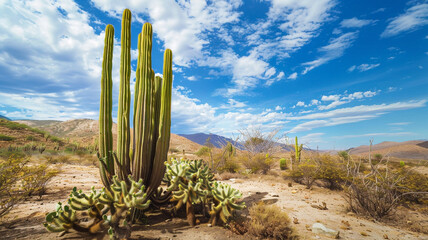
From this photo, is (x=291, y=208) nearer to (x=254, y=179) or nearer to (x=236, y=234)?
(x=236, y=234)

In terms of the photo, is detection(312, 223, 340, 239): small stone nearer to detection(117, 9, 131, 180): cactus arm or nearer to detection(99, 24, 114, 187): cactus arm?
detection(117, 9, 131, 180): cactus arm

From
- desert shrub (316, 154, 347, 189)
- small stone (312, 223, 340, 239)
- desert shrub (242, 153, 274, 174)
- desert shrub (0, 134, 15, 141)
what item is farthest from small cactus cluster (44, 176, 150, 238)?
desert shrub (0, 134, 15, 141)

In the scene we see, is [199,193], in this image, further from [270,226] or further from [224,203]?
[270,226]

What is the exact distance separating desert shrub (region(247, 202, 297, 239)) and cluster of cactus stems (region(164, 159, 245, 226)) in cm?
41

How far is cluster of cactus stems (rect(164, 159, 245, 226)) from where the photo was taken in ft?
10.5

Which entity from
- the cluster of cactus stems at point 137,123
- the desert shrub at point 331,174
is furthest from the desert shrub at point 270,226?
the desert shrub at point 331,174

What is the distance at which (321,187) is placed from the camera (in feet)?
25.8

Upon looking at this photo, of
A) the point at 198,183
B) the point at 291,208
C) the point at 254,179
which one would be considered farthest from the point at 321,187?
the point at 198,183

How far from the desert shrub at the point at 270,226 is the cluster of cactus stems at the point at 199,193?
1.36 ft

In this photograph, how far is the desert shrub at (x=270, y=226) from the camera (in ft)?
10.5

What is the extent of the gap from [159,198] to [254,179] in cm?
609

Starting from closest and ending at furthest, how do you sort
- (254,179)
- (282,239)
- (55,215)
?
(55,215)
(282,239)
(254,179)

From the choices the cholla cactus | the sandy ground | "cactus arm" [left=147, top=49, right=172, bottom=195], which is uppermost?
"cactus arm" [left=147, top=49, right=172, bottom=195]

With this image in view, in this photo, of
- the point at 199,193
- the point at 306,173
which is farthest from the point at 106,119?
the point at 306,173
